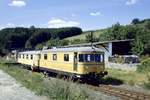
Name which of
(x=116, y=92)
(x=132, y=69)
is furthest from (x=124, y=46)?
(x=116, y=92)

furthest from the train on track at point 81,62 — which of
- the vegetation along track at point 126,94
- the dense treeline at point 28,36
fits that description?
the dense treeline at point 28,36

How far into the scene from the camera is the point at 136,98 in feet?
59.1

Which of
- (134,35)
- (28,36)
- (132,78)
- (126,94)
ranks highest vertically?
(28,36)

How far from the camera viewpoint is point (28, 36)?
134 metres

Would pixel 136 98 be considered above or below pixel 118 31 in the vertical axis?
below

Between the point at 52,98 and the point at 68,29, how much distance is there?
11502 centimetres

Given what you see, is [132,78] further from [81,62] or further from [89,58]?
[81,62]

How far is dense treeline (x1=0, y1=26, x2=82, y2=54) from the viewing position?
125375mm

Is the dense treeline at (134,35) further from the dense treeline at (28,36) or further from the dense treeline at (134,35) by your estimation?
the dense treeline at (28,36)

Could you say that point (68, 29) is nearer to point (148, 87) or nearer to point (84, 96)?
point (148, 87)

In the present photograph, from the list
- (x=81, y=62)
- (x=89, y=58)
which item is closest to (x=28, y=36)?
(x=89, y=58)

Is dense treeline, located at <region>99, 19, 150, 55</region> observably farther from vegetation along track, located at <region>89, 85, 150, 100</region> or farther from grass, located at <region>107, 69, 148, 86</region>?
vegetation along track, located at <region>89, 85, 150, 100</region>

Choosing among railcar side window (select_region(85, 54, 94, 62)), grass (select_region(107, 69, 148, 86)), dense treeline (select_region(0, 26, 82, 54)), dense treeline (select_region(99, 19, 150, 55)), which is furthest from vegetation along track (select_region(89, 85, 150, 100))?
dense treeline (select_region(0, 26, 82, 54))

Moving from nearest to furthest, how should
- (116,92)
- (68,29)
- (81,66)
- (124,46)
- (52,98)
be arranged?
(52,98), (116,92), (81,66), (124,46), (68,29)
